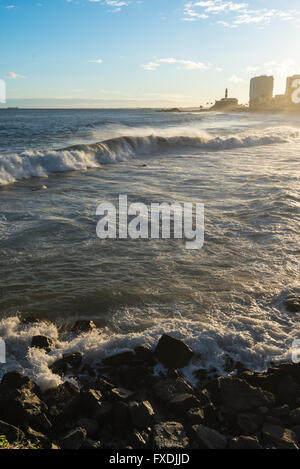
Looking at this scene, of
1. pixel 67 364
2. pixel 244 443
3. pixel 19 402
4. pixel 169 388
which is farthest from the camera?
pixel 67 364

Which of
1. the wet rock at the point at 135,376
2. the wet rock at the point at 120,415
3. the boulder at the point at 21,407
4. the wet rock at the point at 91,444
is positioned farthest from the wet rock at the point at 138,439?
the boulder at the point at 21,407

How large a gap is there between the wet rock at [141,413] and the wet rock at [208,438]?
46 centimetres

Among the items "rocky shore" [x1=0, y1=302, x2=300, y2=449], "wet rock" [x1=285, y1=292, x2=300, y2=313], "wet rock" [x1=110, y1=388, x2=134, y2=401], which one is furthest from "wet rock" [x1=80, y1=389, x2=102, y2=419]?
"wet rock" [x1=285, y1=292, x2=300, y2=313]

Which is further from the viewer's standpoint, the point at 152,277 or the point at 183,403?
the point at 152,277

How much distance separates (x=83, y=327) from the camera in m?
4.82

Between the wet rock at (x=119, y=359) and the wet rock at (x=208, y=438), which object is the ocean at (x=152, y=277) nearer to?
the wet rock at (x=119, y=359)

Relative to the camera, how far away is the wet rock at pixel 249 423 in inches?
130

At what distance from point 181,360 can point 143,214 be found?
6.32 meters

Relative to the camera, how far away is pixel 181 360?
4.17 metres

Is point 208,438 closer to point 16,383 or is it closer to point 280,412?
point 280,412

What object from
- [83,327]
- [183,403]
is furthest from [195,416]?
[83,327]

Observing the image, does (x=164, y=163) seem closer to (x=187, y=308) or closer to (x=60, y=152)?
(x=60, y=152)

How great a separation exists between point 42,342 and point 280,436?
2.93 meters

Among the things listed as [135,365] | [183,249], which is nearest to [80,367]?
[135,365]
